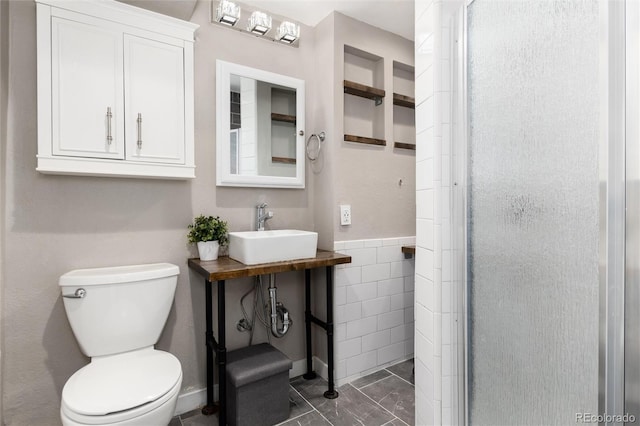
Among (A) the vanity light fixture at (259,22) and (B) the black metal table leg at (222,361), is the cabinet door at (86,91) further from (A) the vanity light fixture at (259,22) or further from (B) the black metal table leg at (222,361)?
(B) the black metal table leg at (222,361)

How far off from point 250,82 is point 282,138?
0.40m

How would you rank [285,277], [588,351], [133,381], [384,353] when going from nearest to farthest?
[588,351] → [133,381] → [285,277] → [384,353]

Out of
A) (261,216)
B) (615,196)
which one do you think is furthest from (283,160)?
(615,196)

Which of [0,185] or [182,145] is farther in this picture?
[182,145]

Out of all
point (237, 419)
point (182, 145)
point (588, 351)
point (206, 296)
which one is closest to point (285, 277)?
point (206, 296)

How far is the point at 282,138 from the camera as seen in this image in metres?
2.19

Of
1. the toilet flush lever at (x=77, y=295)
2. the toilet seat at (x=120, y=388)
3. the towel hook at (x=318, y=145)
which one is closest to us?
the toilet seat at (x=120, y=388)

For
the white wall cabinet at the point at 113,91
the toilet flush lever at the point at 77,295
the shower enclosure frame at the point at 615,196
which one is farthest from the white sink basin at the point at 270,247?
the shower enclosure frame at the point at 615,196

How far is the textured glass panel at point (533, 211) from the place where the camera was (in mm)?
728

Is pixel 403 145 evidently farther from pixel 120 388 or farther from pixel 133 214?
pixel 120 388

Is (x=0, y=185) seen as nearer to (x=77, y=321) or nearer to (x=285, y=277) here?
(x=77, y=321)

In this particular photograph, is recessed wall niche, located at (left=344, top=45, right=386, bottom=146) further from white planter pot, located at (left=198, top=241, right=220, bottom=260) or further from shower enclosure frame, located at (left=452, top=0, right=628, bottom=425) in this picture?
shower enclosure frame, located at (left=452, top=0, right=628, bottom=425)

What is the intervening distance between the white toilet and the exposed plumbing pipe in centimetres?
62

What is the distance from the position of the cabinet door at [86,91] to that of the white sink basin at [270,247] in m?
0.74
